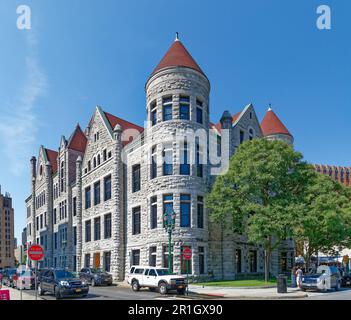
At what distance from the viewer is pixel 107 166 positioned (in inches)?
1662

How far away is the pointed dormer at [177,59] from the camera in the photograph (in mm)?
35625

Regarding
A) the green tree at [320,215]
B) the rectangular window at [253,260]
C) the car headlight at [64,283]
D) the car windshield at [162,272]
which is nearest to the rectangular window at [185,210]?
the car windshield at [162,272]

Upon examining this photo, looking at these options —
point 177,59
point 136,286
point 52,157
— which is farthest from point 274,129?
point 52,157

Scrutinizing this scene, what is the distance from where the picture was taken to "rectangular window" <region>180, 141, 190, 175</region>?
112 ft

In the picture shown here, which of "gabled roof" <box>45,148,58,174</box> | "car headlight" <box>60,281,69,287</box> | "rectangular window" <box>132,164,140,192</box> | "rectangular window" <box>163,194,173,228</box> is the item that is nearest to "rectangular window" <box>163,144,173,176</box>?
"rectangular window" <box>163,194,173,228</box>

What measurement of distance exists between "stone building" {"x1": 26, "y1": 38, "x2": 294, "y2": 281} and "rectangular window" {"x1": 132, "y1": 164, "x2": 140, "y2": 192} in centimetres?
9

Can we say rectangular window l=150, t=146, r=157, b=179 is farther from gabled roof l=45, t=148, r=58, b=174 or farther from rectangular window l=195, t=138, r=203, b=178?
gabled roof l=45, t=148, r=58, b=174

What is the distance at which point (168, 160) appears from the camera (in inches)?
1357

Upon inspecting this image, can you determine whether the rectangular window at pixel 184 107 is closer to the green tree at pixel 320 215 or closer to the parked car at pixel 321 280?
the green tree at pixel 320 215

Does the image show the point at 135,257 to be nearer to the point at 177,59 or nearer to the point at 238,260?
the point at 238,260

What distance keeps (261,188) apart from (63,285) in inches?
664

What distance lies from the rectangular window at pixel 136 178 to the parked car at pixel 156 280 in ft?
35.7
